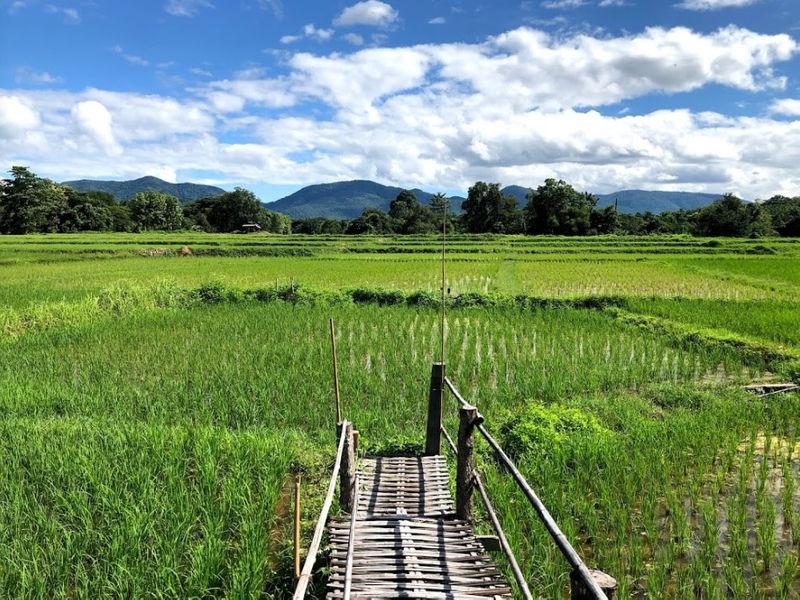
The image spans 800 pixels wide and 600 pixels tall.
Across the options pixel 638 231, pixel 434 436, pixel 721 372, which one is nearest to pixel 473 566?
pixel 434 436

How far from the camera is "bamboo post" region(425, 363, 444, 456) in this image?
178 inches

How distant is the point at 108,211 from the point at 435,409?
174 feet

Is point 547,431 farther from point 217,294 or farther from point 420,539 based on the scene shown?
point 217,294

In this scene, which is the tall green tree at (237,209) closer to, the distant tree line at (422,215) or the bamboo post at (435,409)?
the distant tree line at (422,215)

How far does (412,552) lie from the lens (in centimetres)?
291

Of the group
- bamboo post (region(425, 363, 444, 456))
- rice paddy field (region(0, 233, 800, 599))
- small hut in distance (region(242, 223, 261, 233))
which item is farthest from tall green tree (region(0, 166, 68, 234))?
bamboo post (region(425, 363, 444, 456))

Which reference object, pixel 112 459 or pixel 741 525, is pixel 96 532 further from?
pixel 741 525

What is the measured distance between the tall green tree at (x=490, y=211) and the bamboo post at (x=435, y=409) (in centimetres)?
4666

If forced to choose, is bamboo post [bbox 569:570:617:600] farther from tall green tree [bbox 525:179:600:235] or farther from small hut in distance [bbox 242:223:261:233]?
small hut in distance [bbox 242:223:261:233]

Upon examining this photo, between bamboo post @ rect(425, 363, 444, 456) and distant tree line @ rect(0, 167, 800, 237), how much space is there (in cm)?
4089

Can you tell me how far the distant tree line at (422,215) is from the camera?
136ft

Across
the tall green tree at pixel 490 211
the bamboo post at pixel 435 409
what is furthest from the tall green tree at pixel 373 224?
the bamboo post at pixel 435 409

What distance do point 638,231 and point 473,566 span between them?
5373cm

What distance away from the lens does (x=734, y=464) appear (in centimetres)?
473
